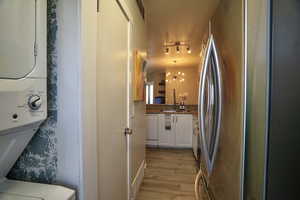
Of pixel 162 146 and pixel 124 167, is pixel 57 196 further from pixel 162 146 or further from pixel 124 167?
pixel 162 146

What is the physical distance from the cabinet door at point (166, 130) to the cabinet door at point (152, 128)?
0.29 ft

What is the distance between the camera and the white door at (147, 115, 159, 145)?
3803 mm

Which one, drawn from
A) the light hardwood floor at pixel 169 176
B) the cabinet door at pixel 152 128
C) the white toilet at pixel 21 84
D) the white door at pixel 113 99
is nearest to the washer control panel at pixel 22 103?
the white toilet at pixel 21 84

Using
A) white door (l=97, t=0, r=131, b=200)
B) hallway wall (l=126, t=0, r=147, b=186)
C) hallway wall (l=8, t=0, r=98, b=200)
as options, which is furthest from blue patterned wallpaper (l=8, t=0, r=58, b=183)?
hallway wall (l=126, t=0, r=147, b=186)

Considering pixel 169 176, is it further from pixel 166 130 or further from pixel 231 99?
pixel 231 99

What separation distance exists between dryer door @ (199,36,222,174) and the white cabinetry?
2.65 meters

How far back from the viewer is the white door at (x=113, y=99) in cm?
98

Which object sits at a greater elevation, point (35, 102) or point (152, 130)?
point (35, 102)

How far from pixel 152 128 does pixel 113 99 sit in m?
2.73

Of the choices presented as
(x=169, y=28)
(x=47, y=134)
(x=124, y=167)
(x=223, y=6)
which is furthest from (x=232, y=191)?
(x=169, y=28)

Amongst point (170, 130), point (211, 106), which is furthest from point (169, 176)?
point (211, 106)

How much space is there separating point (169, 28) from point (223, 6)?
199 cm

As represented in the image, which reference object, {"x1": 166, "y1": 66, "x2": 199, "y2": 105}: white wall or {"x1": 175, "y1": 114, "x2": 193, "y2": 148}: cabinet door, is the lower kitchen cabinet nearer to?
{"x1": 175, "y1": 114, "x2": 193, "y2": 148}: cabinet door

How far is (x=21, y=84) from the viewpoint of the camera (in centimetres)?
54
